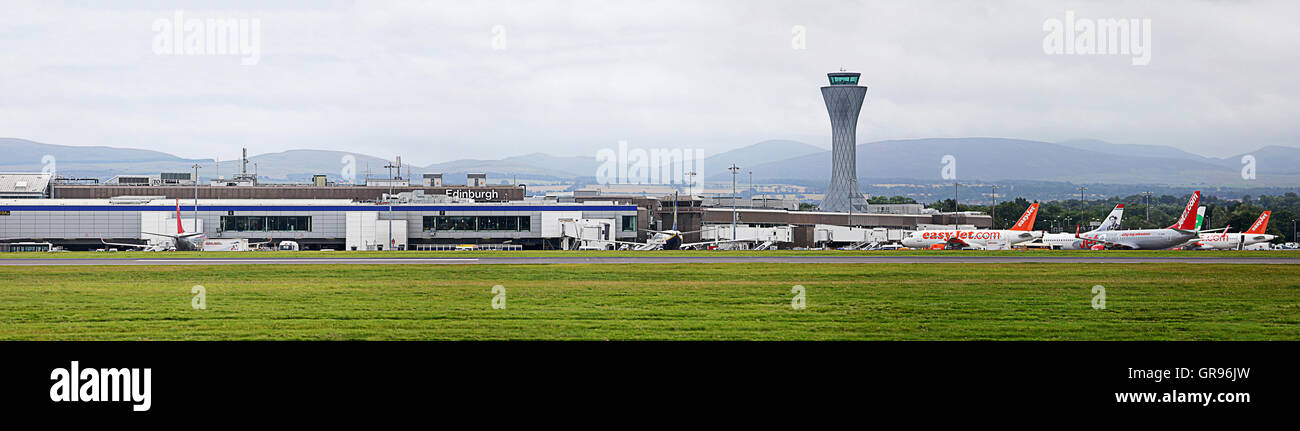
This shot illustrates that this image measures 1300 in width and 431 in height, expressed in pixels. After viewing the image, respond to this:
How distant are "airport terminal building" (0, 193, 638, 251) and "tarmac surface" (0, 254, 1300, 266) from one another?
30.6m

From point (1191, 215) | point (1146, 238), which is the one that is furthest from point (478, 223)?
point (1191, 215)

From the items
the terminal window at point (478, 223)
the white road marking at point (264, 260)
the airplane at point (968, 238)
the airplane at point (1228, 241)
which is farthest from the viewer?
the terminal window at point (478, 223)

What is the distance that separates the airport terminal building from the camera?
72.4 m

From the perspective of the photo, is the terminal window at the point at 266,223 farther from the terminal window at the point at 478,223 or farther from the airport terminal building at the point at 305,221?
the terminal window at the point at 478,223

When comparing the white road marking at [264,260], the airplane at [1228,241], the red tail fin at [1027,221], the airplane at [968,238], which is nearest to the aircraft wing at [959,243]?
the airplane at [968,238]

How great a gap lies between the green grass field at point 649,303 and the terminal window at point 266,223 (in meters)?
39.4

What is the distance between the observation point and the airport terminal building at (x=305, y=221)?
2852 inches

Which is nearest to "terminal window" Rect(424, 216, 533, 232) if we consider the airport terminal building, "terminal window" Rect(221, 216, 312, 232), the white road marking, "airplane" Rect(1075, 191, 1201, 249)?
the airport terminal building

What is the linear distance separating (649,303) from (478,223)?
54.1 m

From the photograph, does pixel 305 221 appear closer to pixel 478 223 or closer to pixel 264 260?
pixel 478 223

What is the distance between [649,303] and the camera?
24906 millimetres
